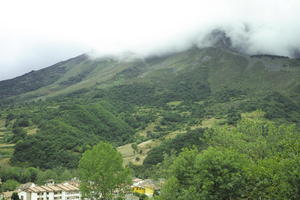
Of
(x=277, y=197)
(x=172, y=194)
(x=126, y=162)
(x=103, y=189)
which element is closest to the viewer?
(x=277, y=197)

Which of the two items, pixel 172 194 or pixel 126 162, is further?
pixel 126 162

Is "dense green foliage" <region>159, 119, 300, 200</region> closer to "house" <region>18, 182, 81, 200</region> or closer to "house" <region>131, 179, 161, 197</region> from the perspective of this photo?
"house" <region>18, 182, 81, 200</region>

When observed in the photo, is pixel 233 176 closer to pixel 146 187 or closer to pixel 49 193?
pixel 49 193

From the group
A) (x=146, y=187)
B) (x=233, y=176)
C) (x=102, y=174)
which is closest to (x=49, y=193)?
(x=146, y=187)

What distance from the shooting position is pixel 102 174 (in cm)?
6894

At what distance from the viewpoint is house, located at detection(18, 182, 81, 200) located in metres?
110

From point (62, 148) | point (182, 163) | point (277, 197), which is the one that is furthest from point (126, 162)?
point (277, 197)

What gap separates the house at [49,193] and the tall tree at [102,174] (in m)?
41.6

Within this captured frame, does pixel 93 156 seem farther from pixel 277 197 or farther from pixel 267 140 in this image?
pixel 277 197

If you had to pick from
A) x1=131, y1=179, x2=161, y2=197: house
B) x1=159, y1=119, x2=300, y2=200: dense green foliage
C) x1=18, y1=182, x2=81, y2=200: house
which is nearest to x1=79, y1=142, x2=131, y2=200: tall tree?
x1=159, y1=119, x2=300, y2=200: dense green foliage

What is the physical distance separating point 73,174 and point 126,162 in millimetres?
41300

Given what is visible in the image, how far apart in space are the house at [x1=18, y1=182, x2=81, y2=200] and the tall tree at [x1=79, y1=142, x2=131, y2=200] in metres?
41.6

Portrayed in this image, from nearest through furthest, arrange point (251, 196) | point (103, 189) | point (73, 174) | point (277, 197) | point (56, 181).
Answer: point (277, 197) → point (251, 196) → point (103, 189) → point (56, 181) → point (73, 174)

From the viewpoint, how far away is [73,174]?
5979 inches
